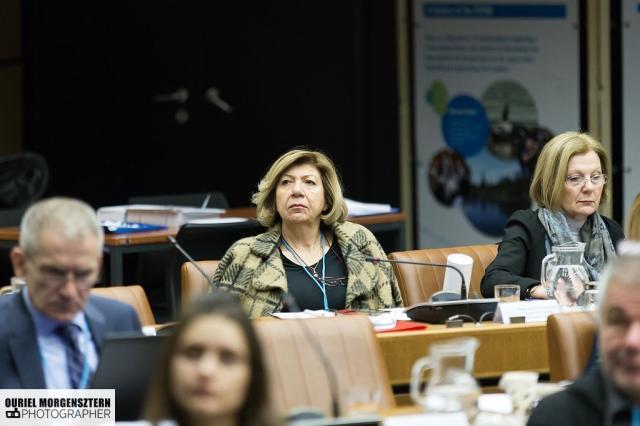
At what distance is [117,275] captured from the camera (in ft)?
26.4

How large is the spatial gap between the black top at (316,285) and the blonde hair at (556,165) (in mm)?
1046

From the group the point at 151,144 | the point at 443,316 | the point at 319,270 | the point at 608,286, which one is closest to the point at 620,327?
the point at 608,286

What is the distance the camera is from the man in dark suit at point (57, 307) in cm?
342

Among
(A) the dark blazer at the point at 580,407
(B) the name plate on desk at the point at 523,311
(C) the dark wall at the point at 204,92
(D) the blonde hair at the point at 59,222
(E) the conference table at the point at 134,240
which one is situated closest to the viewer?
(A) the dark blazer at the point at 580,407

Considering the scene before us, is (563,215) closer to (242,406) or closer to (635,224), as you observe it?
(635,224)

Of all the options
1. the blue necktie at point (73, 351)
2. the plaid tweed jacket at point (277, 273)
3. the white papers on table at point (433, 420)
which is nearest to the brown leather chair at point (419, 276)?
the plaid tweed jacket at point (277, 273)

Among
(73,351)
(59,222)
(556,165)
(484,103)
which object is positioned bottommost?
(73,351)

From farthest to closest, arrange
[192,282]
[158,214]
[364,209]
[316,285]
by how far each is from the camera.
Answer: [364,209] < [158,214] < [316,285] < [192,282]

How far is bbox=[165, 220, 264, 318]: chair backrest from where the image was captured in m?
7.59

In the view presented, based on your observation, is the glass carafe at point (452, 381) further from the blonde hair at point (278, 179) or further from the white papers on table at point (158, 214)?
the white papers on table at point (158, 214)

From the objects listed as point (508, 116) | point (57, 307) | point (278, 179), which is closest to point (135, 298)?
point (278, 179)

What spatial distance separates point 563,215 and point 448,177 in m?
4.18

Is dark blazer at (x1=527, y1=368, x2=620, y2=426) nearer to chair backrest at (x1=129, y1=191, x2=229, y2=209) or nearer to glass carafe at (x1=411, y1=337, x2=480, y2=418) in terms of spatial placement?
glass carafe at (x1=411, y1=337, x2=480, y2=418)

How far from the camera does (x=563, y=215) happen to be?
6820mm
